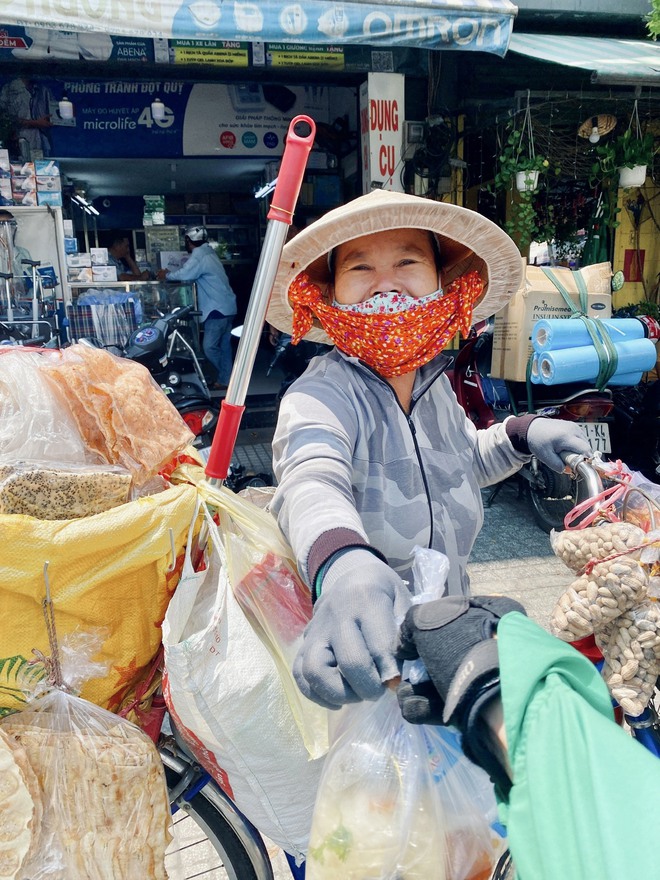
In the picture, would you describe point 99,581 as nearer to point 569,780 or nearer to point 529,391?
point 569,780

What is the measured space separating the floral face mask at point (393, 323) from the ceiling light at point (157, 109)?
7.59 m

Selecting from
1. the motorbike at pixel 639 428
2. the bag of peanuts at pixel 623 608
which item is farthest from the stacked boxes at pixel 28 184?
the bag of peanuts at pixel 623 608

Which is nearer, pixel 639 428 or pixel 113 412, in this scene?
pixel 113 412

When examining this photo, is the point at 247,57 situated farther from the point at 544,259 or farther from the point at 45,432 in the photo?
the point at 45,432

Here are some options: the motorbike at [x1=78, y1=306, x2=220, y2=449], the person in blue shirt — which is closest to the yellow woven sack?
the motorbike at [x1=78, y1=306, x2=220, y2=449]

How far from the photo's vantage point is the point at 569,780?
1.94ft

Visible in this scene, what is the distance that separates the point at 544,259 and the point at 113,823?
691 cm

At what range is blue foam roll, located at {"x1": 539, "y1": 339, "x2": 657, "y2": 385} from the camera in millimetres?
4324

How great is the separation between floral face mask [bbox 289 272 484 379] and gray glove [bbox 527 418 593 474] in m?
0.32

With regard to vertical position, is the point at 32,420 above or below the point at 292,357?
above

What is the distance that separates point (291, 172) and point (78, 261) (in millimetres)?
6723

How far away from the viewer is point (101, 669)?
133 centimetres

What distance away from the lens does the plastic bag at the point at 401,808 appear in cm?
99

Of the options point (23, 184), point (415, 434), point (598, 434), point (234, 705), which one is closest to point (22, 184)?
point (23, 184)
